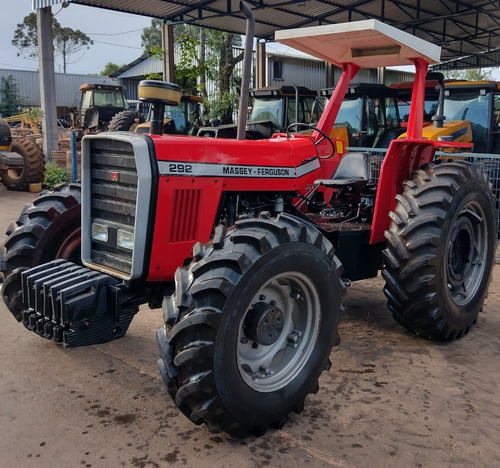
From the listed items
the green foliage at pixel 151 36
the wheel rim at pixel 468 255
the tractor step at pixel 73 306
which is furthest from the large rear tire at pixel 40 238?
the green foliage at pixel 151 36

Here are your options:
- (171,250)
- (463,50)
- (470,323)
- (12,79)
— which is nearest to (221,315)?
(171,250)

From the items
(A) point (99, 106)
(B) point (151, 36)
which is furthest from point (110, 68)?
(A) point (99, 106)

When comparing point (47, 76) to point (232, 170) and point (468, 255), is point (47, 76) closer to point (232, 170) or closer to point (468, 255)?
point (232, 170)

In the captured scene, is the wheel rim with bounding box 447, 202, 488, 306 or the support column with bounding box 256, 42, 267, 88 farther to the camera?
the support column with bounding box 256, 42, 267, 88

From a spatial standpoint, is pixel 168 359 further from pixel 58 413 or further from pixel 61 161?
pixel 61 161

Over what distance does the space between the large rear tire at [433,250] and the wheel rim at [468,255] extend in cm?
1

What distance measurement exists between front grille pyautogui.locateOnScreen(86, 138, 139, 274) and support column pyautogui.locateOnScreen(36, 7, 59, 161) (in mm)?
10645

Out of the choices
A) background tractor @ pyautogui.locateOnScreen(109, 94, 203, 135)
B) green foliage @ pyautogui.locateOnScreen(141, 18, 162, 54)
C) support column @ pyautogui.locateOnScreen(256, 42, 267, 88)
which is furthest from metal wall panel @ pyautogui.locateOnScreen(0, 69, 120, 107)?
green foliage @ pyautogui.locateOnScreen(141, 18, 162, 54)

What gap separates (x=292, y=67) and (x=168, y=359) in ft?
86.3

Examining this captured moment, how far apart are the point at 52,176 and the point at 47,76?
2347 mm

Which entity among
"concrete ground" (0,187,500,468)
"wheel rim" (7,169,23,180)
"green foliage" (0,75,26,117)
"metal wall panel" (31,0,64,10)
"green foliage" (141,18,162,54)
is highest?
"green foliage" (141,18,162,54)

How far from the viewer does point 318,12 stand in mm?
15672

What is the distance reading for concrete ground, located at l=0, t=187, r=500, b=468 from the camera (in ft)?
9.22

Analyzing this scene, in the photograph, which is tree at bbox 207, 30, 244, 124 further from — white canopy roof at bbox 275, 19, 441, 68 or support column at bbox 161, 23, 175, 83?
white canopy roof at bbox 275, 19, 441, 68
